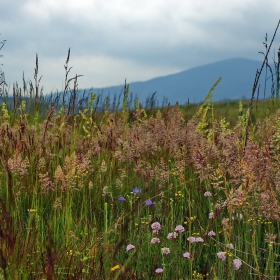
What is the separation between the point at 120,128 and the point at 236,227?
2.88 m

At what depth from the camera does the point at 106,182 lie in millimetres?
3941

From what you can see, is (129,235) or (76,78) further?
(76,78)

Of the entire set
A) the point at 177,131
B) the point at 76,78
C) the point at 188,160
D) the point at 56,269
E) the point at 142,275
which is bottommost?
the point at 142,275

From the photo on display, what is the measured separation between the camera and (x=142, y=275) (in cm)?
245

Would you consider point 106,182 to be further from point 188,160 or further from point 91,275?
point 91,275

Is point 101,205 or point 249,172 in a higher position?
point 249,172

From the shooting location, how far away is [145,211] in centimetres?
353

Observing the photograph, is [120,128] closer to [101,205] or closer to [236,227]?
[101,205]

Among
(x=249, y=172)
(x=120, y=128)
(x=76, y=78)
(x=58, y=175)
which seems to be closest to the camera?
(x=249, y=172)

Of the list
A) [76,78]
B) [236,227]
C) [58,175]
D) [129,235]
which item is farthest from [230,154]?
[76,78]

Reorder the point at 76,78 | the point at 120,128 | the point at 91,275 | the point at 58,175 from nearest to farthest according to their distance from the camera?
the point at 91,275 < the point at 58,175 < the point at 76,78 < the point at 120,128

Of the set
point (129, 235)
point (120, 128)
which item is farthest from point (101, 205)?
point (120, 128)

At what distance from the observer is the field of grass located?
2.16 m

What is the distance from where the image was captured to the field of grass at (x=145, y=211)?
2.16 metres
